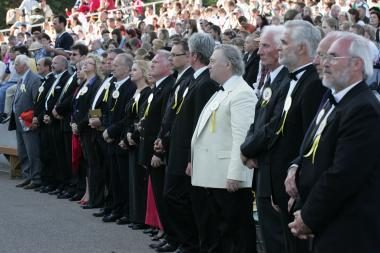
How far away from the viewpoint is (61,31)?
20.6 m

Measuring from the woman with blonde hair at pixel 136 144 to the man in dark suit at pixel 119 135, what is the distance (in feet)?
1.29

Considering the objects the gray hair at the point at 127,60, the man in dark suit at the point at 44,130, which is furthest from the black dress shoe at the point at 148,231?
the man in dark suit at the point at 44,130

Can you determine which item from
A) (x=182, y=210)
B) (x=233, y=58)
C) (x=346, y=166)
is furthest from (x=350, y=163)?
(x=182, y=210)

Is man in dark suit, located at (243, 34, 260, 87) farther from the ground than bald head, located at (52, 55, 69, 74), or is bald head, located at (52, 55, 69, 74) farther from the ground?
man in dark suit, located at (243, 34, 260, 87)

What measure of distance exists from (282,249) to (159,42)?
27.0ft

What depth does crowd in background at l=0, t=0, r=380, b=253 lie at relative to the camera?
908 centimetres

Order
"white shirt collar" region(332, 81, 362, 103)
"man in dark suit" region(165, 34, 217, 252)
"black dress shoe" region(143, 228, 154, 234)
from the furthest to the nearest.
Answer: "black dress shoe" region(143, 228, 154, 234) < "man in dark suit" region(165, 34, 217, 252) < "white shirt collar" region(332, 81, 362, 103)

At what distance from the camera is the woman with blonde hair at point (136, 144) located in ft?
36.6

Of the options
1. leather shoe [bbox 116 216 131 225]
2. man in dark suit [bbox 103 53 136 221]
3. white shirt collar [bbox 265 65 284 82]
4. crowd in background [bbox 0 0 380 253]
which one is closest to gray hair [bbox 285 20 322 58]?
crowd in background [bbox 0 0 380 253]

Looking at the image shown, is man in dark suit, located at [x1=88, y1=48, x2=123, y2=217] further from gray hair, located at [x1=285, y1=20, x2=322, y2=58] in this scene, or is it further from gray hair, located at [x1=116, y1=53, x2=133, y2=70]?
gray hair, located at [x1=285, y1=20, x2=322, y2=58]

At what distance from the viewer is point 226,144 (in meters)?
8.12

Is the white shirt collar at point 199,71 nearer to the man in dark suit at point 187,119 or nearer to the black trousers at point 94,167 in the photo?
the man in dark suit at point 187,119

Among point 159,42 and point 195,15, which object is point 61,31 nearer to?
point 195,15

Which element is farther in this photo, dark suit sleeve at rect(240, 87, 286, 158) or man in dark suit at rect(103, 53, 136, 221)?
man in dark suit at rect(103, 53, 136, 221)
